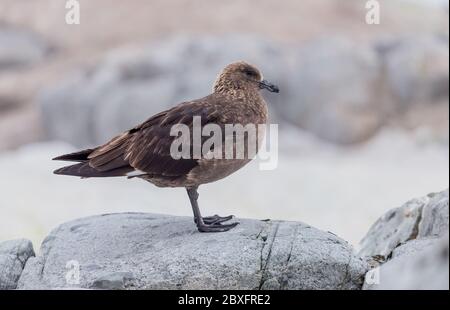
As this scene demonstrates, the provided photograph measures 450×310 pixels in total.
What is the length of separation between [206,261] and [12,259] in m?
1.69

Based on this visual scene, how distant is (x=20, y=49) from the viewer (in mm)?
26703

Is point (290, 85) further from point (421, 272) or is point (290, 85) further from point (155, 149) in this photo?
point (421, 272)

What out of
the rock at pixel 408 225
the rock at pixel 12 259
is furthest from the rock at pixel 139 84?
the rock at pixel 12 259

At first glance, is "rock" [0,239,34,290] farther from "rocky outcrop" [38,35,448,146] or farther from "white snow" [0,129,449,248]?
"rocky outcrop" [38,35,448,146]

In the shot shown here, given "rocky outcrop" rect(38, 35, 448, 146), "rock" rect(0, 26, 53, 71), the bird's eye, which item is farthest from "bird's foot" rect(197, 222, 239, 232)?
"rock" rect(0, 26, 53, 71)

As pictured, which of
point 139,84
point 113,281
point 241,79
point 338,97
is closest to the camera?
point 113,281

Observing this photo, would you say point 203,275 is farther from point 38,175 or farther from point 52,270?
point 38,175

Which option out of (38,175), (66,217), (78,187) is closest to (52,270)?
(66,217)

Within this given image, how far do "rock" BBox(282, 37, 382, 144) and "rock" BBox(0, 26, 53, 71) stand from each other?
875 centimetres

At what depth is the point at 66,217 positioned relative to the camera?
651 inches

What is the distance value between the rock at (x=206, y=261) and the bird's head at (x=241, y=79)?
4.09 feet

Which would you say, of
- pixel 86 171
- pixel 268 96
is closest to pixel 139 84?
pixel 268 96

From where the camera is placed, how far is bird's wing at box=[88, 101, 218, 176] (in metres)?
7.18
